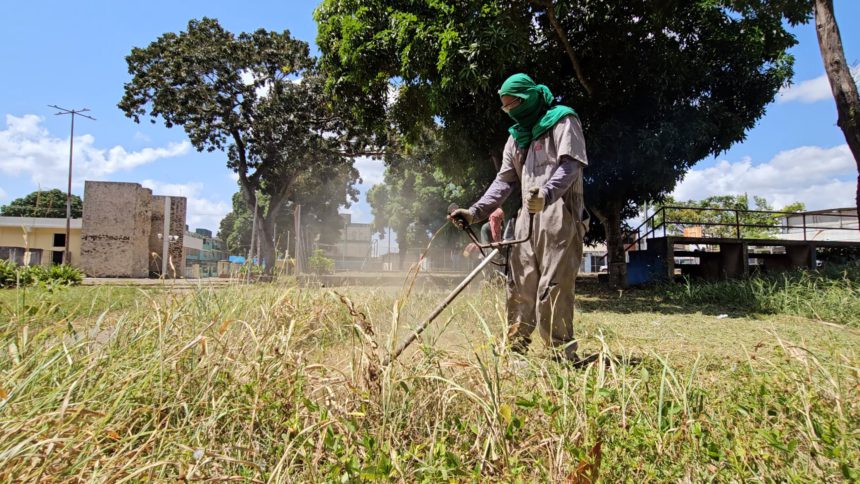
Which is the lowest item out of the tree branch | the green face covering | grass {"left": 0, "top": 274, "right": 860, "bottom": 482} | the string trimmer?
grass {"left": 0, "top": 274, "right": 860, "bottom": 482}

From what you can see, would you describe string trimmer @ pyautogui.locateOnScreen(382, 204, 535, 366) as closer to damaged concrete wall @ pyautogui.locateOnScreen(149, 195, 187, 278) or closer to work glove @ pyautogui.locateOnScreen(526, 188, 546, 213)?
work glove @ pyautogui.locateOnScreen(526, 188, 546, 213)

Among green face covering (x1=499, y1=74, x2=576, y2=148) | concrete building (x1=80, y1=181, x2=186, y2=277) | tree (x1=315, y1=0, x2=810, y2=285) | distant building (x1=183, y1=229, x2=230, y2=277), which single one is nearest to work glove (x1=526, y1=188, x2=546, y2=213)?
green face covering (x1=499, y1=74, x2=576, y2=148)

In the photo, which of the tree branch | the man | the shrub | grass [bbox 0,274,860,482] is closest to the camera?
grass [bbox 0,274,860,482]

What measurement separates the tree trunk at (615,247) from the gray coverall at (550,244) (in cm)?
871

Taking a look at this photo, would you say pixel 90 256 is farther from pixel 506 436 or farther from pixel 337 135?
pixel 506 436

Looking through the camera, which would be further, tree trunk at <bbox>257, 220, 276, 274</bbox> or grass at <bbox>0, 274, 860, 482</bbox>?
tree trunk at <bbox>257, 220, 276, 274</bbox>

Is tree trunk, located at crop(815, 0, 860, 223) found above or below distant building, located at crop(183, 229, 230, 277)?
above

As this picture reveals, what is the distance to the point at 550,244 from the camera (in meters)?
2.47

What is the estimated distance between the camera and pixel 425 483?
1.19 m

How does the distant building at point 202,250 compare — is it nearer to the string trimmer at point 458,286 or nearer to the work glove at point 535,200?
the string trimmer at point 458,286

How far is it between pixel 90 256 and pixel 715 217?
3791 centimetres

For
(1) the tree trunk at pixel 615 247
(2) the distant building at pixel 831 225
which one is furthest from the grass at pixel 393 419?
(2) the distant building at pixel 831 225

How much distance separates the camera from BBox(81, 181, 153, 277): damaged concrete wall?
20328 mm

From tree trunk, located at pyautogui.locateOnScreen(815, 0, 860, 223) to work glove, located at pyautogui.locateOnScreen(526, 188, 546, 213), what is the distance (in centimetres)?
724
